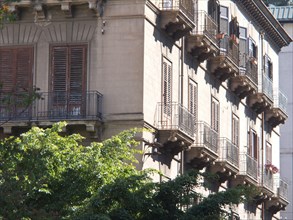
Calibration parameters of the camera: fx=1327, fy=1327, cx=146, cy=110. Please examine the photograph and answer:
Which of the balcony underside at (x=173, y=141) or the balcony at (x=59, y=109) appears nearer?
the balcony at (x=59, y=109)

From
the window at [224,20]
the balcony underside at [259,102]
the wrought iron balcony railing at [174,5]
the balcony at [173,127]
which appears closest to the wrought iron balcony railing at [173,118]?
the balcony at [173,127]

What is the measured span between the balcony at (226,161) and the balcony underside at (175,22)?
6.44m

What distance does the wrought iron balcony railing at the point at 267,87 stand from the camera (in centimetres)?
5959

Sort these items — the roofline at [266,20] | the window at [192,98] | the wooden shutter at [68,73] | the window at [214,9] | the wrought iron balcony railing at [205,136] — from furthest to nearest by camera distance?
the roofline at [266,20], the window at [214,9], the window at [192,98], the wrought iron balcony railing at [205,136], the wooden shutter at [68,73]

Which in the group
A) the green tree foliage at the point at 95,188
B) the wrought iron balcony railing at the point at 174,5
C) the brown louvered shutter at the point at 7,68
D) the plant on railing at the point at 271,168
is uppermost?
the wrought iron balcony railing at the point at 174,5

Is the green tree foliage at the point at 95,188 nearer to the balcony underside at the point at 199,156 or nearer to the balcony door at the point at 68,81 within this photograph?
the balcony door at the point at 68,81

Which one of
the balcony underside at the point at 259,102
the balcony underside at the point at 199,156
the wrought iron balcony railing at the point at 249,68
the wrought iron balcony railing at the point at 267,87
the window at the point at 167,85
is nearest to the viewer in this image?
the window at the point at 167,85

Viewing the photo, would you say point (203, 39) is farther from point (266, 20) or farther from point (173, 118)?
point (266, 20)

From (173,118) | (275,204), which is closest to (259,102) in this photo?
(275,204)

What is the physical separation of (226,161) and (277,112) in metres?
10.8

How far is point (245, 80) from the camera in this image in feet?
183

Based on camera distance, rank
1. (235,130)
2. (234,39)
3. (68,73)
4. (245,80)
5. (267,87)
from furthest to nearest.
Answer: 1. (267,87)
2. (235,130)
3. (245,80)
4. (234,39)
5. (68,73)

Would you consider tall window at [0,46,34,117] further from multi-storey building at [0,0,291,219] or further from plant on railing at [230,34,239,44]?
plant on railing at [230,34,239,44]

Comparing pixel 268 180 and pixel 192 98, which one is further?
A: pixel 268 180
